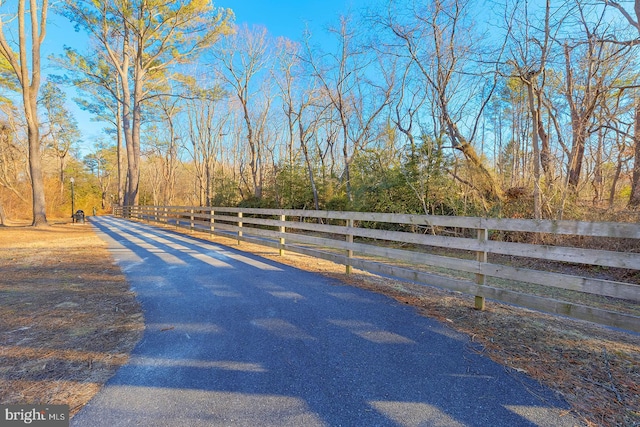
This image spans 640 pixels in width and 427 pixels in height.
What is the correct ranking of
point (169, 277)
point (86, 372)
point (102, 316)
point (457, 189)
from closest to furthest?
point (86, 372)
point (102, 316)
point (169, 277)
point (457, 189)

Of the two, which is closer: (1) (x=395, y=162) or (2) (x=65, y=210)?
(1) (x=395, y=162)

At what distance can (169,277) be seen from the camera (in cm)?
486

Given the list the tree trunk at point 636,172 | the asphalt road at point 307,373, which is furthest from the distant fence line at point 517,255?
the tree trunk at point 636,172

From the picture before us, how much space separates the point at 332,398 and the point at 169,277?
3.93 metres

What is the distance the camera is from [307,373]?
84.0 inches

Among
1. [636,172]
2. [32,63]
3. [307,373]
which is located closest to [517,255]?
[307,373]

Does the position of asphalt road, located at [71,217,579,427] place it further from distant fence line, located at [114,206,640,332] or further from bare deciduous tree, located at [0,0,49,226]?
bare deciduous tree, located at [0,0,49,226]

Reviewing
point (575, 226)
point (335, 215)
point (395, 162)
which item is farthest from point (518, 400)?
point (395, 162)

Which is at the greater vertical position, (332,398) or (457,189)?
(457,189)

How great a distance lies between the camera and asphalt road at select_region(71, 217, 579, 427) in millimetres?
1717

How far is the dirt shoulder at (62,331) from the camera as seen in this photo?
195 cm

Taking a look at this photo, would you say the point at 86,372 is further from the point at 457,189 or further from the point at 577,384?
the point at 457,189

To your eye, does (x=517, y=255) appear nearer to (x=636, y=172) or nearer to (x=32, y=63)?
(x=636, y=172)

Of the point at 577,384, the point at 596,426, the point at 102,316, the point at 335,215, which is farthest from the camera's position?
the point at 335,215
